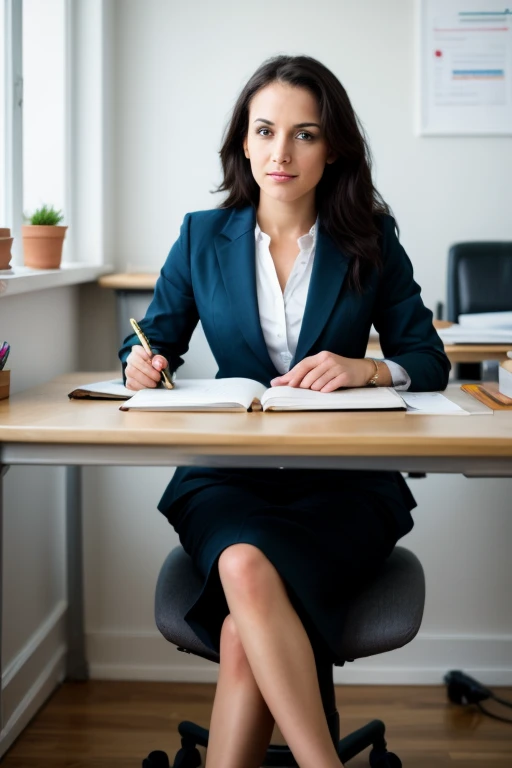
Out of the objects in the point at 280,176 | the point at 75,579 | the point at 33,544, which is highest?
the point at 280,176

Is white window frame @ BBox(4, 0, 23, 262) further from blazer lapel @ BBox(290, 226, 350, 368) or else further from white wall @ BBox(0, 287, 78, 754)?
blazer lapel @ BBox(290, 226, 350, 368)

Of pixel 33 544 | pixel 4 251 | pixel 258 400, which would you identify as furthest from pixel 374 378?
pixel 33 544

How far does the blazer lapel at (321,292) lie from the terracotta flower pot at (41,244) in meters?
0.77

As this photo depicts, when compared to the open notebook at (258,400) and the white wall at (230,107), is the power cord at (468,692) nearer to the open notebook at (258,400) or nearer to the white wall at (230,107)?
the open notebook at (258,400)

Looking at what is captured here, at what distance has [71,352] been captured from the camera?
274 cm

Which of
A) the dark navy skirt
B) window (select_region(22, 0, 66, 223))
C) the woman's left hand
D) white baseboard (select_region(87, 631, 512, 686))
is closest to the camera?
the dark navy skirt

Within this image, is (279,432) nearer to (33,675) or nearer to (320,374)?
(320,374)

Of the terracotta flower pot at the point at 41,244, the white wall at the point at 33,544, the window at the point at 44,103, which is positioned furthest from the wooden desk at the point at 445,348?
the terracotta flower pot at the point at 41,244

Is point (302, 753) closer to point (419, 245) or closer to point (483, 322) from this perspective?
point (483, 322)

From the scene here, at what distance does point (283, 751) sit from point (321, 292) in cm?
95

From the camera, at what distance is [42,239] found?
2.36 meters

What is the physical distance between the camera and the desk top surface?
136 cm

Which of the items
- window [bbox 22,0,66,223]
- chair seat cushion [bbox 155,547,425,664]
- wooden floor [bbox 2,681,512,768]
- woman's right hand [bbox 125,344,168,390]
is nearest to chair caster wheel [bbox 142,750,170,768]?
wooden floor [bbox 2,681,512,768]

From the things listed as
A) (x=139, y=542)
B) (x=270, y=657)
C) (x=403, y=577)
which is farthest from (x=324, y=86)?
(x=139, y=542)
